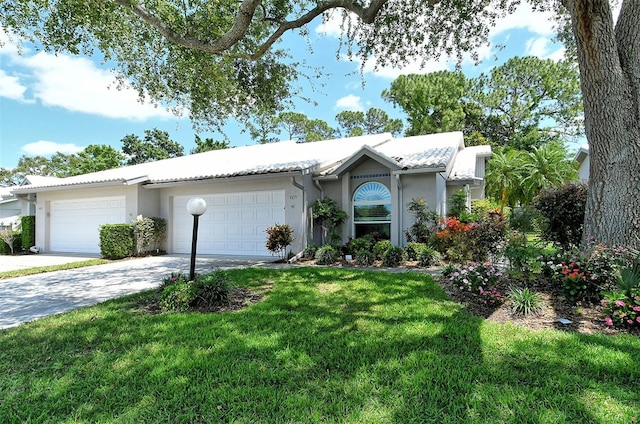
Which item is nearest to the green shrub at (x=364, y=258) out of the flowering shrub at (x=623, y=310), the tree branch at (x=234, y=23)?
the flowering shrub at (x=623, y=310)

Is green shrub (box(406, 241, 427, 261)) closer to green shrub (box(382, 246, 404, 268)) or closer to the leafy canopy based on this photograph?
green shrub (box(382, 246, 404, 268))

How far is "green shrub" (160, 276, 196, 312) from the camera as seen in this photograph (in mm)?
5496

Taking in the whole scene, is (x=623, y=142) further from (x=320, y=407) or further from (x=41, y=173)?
(x=41, y=173)

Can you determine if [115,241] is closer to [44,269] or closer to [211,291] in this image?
[44,269]

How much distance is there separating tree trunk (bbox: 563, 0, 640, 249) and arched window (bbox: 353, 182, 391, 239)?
19.6 ft

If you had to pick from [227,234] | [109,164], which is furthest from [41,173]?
[227,234]

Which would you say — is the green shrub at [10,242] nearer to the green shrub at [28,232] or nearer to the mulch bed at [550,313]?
the green shrub at [28,232]

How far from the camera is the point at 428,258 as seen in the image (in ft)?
30.5

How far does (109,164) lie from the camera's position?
35.2 metres

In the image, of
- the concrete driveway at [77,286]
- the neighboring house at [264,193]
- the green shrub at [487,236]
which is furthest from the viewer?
the neighboring house at [264,193]

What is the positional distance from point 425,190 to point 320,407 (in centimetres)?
946

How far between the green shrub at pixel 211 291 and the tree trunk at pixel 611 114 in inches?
268

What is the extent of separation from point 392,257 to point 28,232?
17.7m

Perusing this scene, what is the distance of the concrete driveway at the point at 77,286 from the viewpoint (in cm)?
579
